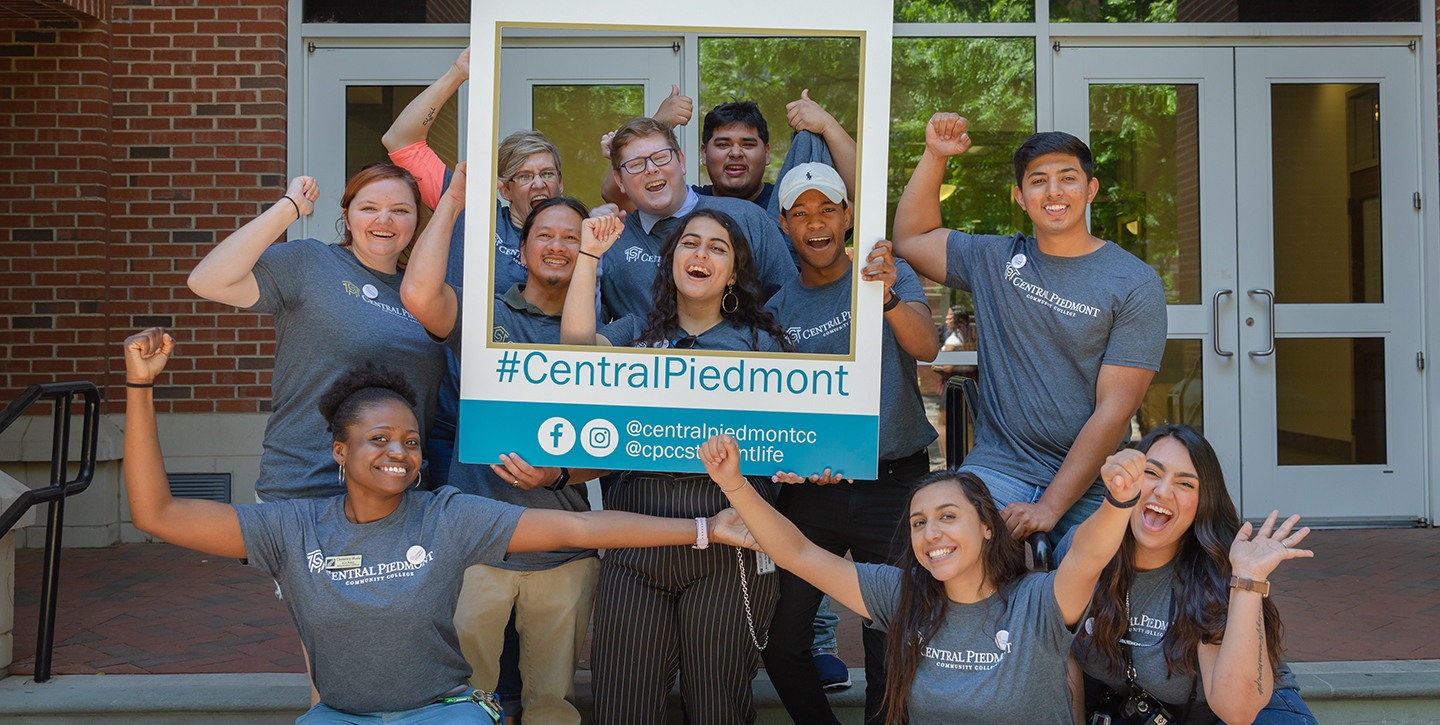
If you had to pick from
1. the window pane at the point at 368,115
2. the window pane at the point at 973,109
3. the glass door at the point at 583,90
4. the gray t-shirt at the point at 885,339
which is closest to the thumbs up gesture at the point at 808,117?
the gray t-shirt at the point at 885,339

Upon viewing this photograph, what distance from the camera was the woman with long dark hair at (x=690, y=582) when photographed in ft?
9.14

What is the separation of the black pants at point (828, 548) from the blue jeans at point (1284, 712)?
3.15 ft

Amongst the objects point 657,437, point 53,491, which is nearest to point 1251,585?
point 657,437

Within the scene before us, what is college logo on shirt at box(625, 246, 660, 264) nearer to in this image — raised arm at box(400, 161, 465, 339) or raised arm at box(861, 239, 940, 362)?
raised arm at box(400, 161, 465, 339)

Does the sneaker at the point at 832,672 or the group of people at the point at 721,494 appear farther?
the sneaker at the point at 832,672

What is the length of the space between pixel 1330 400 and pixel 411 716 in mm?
5402

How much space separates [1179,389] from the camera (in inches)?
231

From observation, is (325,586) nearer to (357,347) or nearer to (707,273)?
(357,347)

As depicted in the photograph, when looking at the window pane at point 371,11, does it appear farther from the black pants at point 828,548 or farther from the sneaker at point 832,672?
the sneaker at point 832,672

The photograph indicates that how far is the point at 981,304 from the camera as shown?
2.88 m

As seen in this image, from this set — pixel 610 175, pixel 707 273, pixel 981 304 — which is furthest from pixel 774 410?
pixel 610 175

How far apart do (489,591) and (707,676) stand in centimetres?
67

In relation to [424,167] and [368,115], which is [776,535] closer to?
[424,167]

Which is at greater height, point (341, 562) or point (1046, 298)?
point (1046, 298)
